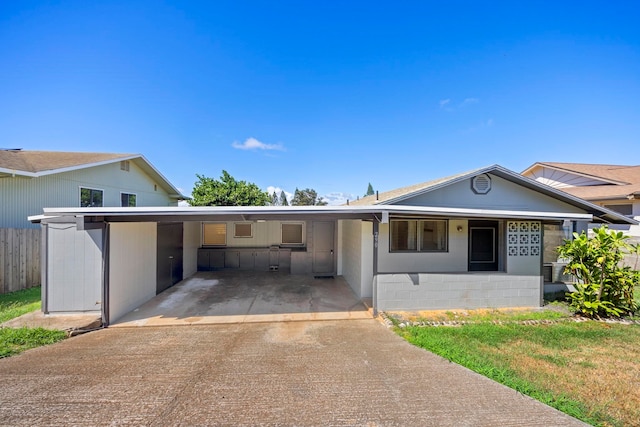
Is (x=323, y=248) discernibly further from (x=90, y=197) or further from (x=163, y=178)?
(x=163, y=178)

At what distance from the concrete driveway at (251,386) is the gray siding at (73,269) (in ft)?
3.66

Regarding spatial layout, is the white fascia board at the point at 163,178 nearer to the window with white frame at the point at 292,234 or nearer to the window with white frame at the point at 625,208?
the window with white frame at the point at 292,234

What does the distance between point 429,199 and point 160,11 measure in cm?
1019

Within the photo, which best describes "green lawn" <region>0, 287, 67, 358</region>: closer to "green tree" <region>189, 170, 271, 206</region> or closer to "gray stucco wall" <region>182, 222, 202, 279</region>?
"gray stucco wall" <region>182, 222, 202, 279</region>

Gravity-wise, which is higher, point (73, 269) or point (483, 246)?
point (483, 246)

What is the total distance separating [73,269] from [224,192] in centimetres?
1639

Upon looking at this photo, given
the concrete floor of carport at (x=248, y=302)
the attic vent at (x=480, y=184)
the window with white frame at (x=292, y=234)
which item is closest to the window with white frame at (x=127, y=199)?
the concrete floor of carport at (x=248, y=302)

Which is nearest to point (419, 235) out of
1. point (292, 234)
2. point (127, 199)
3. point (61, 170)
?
point (292, 234)

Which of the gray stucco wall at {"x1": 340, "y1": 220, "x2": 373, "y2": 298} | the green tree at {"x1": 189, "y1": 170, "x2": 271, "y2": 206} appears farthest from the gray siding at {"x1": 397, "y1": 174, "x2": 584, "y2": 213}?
the green tree at {"x1": 189, "y1": 170, "x2": 271, "y2": 206}

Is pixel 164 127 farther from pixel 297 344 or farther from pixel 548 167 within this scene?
pixel 548 167

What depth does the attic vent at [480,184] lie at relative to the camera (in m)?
8.23

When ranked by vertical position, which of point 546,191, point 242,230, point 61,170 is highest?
point 61,170

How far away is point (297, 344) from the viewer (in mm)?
4539

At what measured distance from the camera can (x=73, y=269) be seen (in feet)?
18.1
